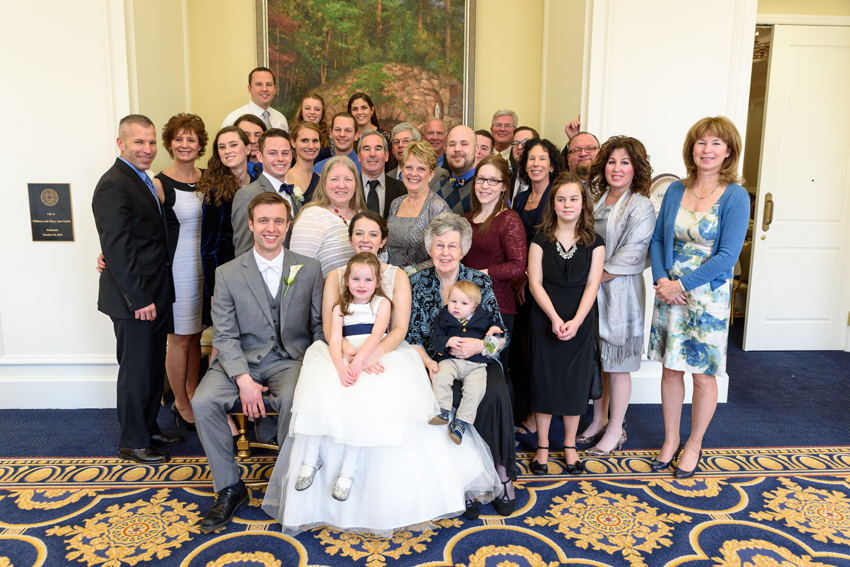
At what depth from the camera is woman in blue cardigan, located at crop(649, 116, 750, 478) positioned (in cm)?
296

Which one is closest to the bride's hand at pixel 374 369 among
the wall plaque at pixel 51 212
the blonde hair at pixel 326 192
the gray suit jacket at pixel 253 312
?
the gray suit jacket at pixel 253 312

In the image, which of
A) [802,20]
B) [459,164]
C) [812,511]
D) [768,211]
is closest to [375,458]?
[459,164]

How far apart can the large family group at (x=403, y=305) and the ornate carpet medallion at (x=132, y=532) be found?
19 centimetres

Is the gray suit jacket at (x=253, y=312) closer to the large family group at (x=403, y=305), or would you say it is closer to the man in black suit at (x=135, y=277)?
the large family group at (x=403, y=305)

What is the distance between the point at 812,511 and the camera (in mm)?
2812

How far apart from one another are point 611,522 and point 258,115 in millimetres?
4031

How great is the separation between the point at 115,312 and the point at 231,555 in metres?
1.58

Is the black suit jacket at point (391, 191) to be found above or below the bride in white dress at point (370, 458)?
above

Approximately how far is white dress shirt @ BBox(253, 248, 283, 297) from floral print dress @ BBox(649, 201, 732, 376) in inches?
84.7

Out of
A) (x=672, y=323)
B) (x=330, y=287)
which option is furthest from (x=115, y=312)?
(x=672, y=323)

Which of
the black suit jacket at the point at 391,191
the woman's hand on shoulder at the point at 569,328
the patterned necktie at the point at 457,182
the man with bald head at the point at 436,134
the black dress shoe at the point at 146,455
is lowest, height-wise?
the black dress shoe at the point at 146,455

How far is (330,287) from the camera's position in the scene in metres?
2.99

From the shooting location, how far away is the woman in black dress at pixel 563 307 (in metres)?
3.11

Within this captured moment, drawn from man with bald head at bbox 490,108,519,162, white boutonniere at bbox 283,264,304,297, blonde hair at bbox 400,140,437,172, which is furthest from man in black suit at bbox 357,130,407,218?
man with bald head at bbox 490,108,519,162
